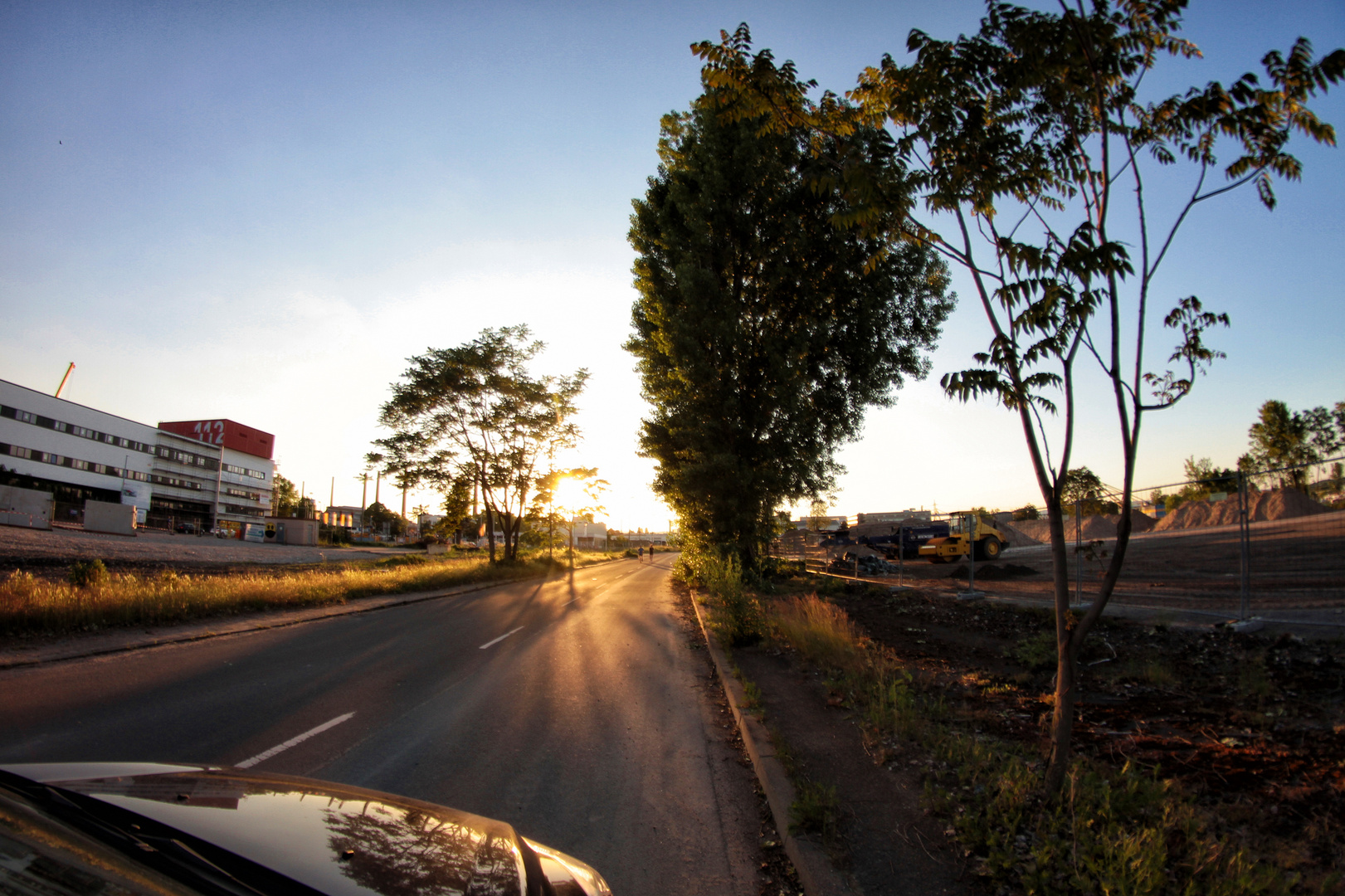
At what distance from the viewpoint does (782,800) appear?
4332mm

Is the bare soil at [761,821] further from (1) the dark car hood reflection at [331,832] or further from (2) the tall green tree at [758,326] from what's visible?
(2) the tall green tree at [758,326]

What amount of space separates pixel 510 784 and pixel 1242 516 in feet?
33.4

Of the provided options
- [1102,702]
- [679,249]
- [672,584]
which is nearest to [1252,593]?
[1102,702]

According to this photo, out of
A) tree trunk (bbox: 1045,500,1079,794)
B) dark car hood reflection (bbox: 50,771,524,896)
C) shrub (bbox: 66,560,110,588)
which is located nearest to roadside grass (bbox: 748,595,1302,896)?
tree trunk (bbox: 1045,500,1079,794)

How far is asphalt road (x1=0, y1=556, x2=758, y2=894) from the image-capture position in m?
4.18

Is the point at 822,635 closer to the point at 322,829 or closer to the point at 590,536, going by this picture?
the point at 322,829

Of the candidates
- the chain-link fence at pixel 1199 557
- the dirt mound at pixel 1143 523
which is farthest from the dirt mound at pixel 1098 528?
the dirt mound at pixel 1143 523

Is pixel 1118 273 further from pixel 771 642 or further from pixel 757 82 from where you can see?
pixel 771 642

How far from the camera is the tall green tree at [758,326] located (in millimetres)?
17875

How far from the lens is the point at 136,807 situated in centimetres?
167

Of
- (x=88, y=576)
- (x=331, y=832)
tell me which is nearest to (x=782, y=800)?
(x=331, y=832)

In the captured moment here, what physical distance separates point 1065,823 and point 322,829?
3.90 m

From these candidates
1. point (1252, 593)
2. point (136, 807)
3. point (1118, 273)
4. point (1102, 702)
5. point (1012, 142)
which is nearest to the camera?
point (136, 807)

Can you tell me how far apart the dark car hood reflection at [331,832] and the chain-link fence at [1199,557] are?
19.4 ft
